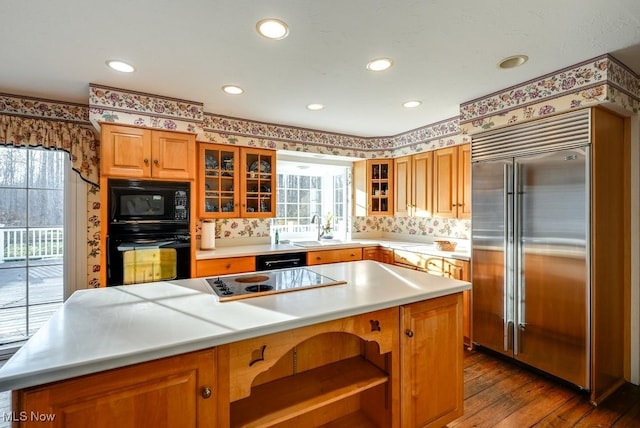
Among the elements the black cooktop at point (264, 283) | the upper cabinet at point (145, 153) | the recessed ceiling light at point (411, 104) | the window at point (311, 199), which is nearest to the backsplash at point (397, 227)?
the window at point (311, 199)

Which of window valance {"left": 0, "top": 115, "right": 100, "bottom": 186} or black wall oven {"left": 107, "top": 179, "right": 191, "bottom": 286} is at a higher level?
window valance {"left": 0, "top": 115, "right": 100, "bottom": 186}

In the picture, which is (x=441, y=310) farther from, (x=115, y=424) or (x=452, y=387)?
(x=115, y=424)

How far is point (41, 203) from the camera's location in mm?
2961

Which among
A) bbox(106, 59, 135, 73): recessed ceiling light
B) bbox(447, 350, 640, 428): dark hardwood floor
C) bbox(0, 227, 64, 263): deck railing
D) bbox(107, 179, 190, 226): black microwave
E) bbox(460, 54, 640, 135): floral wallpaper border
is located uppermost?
bbox(106, 59, 135, 73): recessed ceiling light

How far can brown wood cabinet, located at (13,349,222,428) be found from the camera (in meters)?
0.90

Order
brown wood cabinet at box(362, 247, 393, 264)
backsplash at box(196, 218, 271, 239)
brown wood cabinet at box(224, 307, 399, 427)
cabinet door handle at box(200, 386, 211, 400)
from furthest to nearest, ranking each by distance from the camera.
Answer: brown wood cabinet at box(362, 247, 393, 264)
backsplash at box(196, 218, 271, 239)
brown wood cabinet at box(224, 307, 399, 427)
cabinet door handle at box(200, 386, 211, 400)

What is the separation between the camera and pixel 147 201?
2.73 m

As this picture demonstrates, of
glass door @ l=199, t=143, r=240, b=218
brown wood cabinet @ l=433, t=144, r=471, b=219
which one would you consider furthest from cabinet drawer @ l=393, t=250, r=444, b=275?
glass door @ l=199, t=143, r=240, b=218

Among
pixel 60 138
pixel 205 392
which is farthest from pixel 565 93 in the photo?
pixel 60 138

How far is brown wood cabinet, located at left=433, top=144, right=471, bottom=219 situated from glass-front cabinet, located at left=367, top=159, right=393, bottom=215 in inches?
29.6

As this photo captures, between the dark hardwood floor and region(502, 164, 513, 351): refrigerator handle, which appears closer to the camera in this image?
the dark hardwood floor

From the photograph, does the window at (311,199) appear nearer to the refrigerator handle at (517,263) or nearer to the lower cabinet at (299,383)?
the refrigerator handle at (517,263)

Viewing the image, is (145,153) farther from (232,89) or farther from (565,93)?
(565,93)

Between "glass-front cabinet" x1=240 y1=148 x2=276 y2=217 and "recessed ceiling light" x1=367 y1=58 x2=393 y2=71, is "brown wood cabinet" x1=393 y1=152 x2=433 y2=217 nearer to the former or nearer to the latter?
"glass-front cabinet" x1=240 y1=148 x2=276 y2=217
